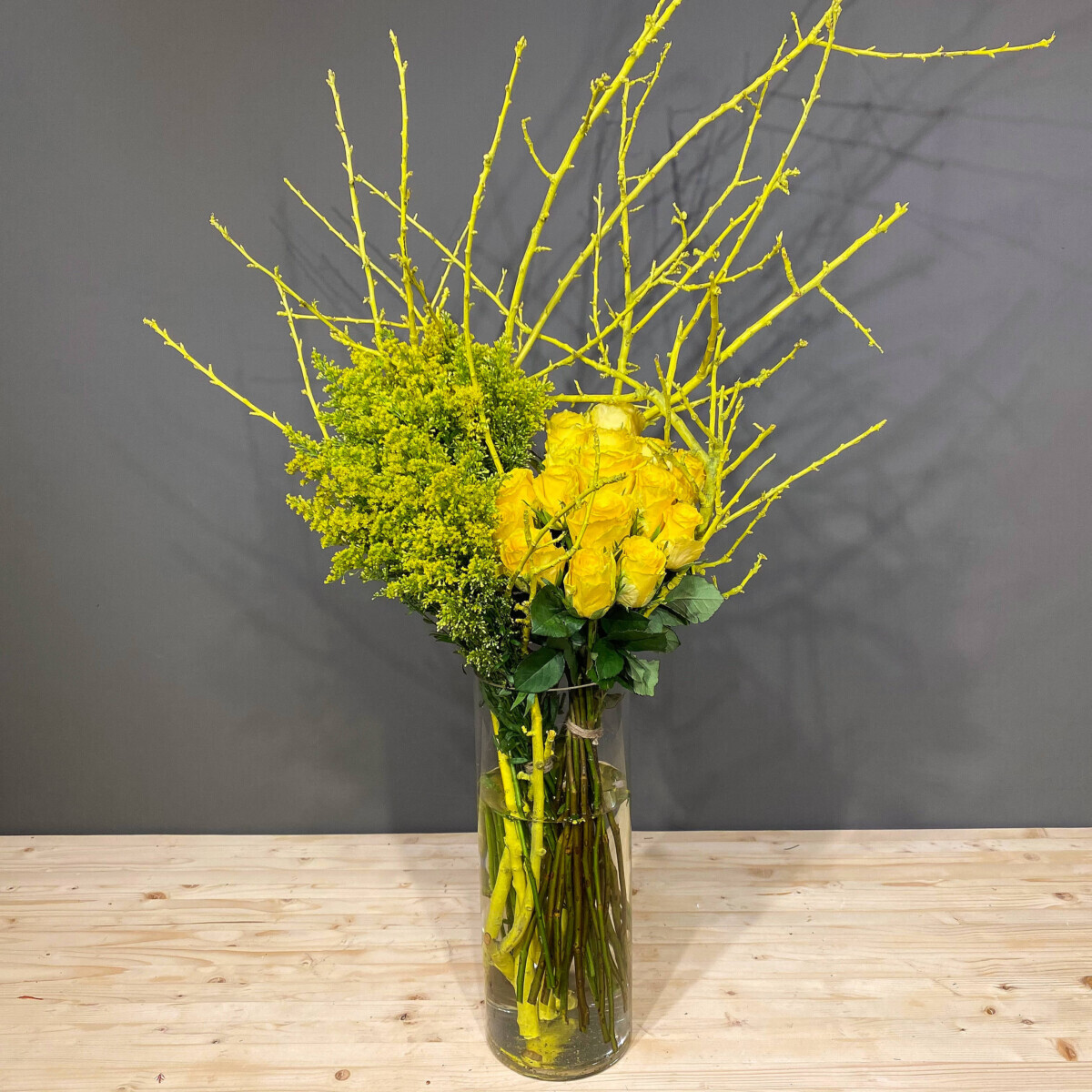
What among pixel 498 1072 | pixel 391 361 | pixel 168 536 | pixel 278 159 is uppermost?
pixel 278 159

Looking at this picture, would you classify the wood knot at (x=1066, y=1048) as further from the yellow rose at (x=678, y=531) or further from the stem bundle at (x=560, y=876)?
the yellow rose at (x=678, y=531)

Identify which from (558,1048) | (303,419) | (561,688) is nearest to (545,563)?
(561,688)

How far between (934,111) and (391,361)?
76cm

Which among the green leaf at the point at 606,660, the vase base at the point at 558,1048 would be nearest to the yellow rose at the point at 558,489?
the green leaf at the point at 606,660

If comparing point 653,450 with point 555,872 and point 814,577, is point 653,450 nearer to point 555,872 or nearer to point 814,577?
point 555,872

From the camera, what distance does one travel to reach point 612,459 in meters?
0.62

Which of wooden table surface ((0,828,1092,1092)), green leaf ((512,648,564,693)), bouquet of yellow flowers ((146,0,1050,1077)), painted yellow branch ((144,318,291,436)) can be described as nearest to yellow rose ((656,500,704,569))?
bouquet of yellow flowers ((146,0,1050,1077))

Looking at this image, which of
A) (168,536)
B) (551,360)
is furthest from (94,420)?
(551,360)

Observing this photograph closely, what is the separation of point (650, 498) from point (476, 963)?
525 mm

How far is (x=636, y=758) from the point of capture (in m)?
1.11

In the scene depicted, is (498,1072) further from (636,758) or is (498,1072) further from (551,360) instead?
(551,360)

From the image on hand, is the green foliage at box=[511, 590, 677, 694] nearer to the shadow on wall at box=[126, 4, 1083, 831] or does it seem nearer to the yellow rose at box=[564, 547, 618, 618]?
the yellow rose at box=[564, 547, 618, 618]

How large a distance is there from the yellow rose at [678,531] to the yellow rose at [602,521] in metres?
0.03

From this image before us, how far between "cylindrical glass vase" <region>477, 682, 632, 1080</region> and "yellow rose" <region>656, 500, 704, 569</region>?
12 cm
